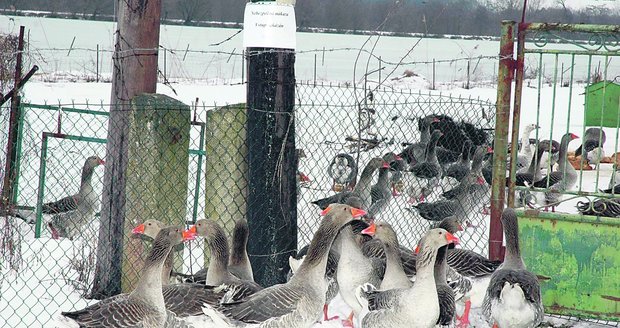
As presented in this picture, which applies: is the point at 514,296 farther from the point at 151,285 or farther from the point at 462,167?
the point at 462,167

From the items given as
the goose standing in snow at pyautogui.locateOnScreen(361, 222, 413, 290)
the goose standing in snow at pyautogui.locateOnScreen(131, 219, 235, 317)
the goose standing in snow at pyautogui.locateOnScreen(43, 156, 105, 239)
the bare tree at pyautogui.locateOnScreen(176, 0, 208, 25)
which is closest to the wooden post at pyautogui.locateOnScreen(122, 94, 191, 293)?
the goose standing in snow at pyautogui.locateOnScreen(131, 219, 235, 317)

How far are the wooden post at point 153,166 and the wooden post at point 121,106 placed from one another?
0.11 metres

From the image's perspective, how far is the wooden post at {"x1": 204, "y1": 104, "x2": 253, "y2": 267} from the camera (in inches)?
268

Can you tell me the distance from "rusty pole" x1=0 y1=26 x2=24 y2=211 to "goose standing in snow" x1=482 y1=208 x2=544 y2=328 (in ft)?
14.3

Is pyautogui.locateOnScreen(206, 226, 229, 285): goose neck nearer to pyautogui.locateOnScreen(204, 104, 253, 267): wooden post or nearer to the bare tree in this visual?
pyautogui.locateOnScreen(204, 104, 253, 267): wooden post

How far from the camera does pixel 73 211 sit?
9.46m

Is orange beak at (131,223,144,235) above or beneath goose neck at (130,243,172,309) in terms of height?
above

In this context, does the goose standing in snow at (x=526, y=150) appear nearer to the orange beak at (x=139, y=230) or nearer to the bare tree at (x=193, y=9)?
the orange beak at (x=139, y=230)

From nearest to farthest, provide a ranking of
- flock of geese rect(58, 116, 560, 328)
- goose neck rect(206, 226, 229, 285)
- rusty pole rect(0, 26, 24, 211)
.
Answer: flock of geese rect(58, 116, 560, 328), goose neck rect(206, 226, 229, 285), rusty pole rect(0, 26, 24, 211)

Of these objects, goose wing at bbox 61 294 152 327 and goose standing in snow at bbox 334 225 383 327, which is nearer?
goose wing at bbox 61 294 152 327

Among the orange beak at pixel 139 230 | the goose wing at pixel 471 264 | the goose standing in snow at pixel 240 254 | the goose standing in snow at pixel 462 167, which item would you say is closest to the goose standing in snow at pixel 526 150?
the goose standing in snow at pixel 462 167

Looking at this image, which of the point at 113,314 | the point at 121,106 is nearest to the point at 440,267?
the point at 113,314

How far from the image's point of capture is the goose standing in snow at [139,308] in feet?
17.2

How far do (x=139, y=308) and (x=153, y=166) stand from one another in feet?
4.96
